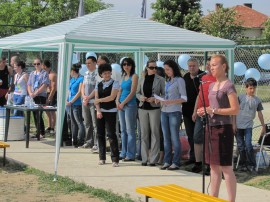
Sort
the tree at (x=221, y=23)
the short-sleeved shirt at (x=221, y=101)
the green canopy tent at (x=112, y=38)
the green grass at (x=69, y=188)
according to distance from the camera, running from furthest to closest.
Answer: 1. the tree at (x=221, y=23)
2. the green canopy tent at (x=112, y=38)
3. the green grass at (x=69, y=188)
4. the short-sleeved shirt at (x=221, y=101)

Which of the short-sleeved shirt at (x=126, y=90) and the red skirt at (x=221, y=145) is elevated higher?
the short-sleeved shirt at (x=126, y=90)

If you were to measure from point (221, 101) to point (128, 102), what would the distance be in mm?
3847

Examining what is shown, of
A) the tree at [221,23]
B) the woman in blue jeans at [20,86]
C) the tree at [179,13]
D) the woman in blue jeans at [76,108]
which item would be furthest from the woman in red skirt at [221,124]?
the tree at [221,23]

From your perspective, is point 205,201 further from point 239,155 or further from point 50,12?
point 50,12

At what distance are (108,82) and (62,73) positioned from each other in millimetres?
1176

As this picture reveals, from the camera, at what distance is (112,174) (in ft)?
28.7

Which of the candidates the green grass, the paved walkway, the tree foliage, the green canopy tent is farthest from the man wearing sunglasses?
the tree foliage

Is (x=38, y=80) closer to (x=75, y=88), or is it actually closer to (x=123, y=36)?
(x=75, y=88)

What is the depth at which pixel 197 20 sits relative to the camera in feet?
137

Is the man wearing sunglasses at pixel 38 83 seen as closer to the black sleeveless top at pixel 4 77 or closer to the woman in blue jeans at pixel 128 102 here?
the black sleeveless top at pixel 4 77

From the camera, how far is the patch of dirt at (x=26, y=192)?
23.5 ft

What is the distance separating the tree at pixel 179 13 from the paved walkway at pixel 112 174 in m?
31.4

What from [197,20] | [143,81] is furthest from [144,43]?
[197,20]

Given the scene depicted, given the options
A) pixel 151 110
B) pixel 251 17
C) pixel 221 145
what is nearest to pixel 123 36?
pixel 151 110
